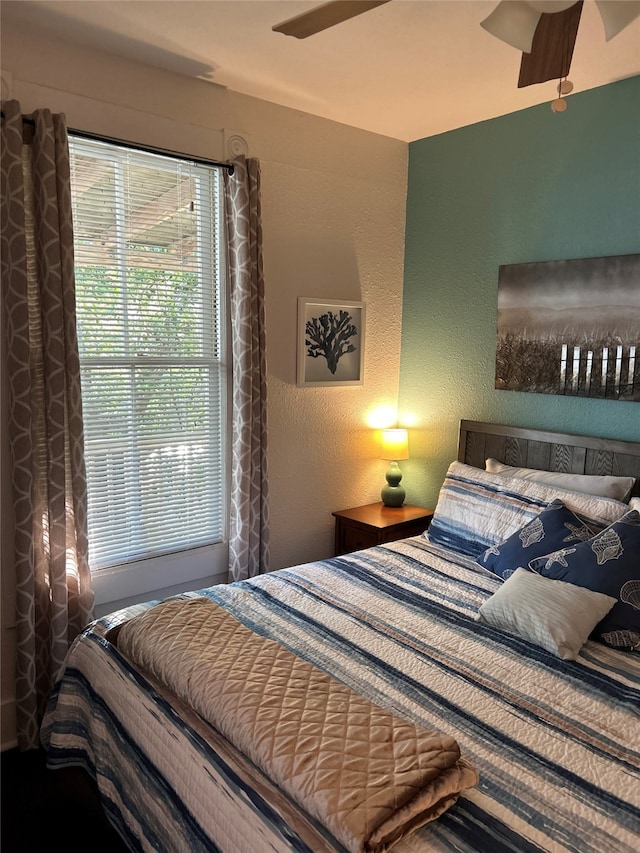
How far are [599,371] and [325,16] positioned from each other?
197 centimetres

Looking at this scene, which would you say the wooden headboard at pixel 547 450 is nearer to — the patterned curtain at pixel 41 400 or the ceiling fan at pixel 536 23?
the ceiling fan at pixel 536 23

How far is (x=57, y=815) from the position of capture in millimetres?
2188

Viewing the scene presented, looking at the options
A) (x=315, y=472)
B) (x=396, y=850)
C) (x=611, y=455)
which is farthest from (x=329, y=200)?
(x=396, y=850)

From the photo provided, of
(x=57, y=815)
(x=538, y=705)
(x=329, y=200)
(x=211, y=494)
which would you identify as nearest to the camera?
(x=538, y=705)

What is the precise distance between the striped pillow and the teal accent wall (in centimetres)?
45

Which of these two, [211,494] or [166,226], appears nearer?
[166,226]

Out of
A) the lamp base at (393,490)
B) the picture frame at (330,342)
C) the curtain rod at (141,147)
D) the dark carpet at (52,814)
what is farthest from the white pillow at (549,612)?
the curtain rod at (141,147)

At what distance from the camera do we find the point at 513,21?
1.56 m

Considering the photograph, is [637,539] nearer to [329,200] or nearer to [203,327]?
[203,327]

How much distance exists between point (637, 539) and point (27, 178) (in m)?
2.58

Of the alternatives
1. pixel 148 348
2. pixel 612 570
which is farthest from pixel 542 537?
pixel 148 348

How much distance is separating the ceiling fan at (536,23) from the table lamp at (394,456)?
210cm

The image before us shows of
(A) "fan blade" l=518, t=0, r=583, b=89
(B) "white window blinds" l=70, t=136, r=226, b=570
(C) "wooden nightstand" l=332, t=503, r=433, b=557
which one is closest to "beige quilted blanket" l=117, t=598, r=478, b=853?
(B) "white window blinds" l=70, t=136, r=226, b=570

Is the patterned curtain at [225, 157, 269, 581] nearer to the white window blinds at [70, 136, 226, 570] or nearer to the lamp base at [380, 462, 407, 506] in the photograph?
the white window blinds at [70, 136, 226, 570]
